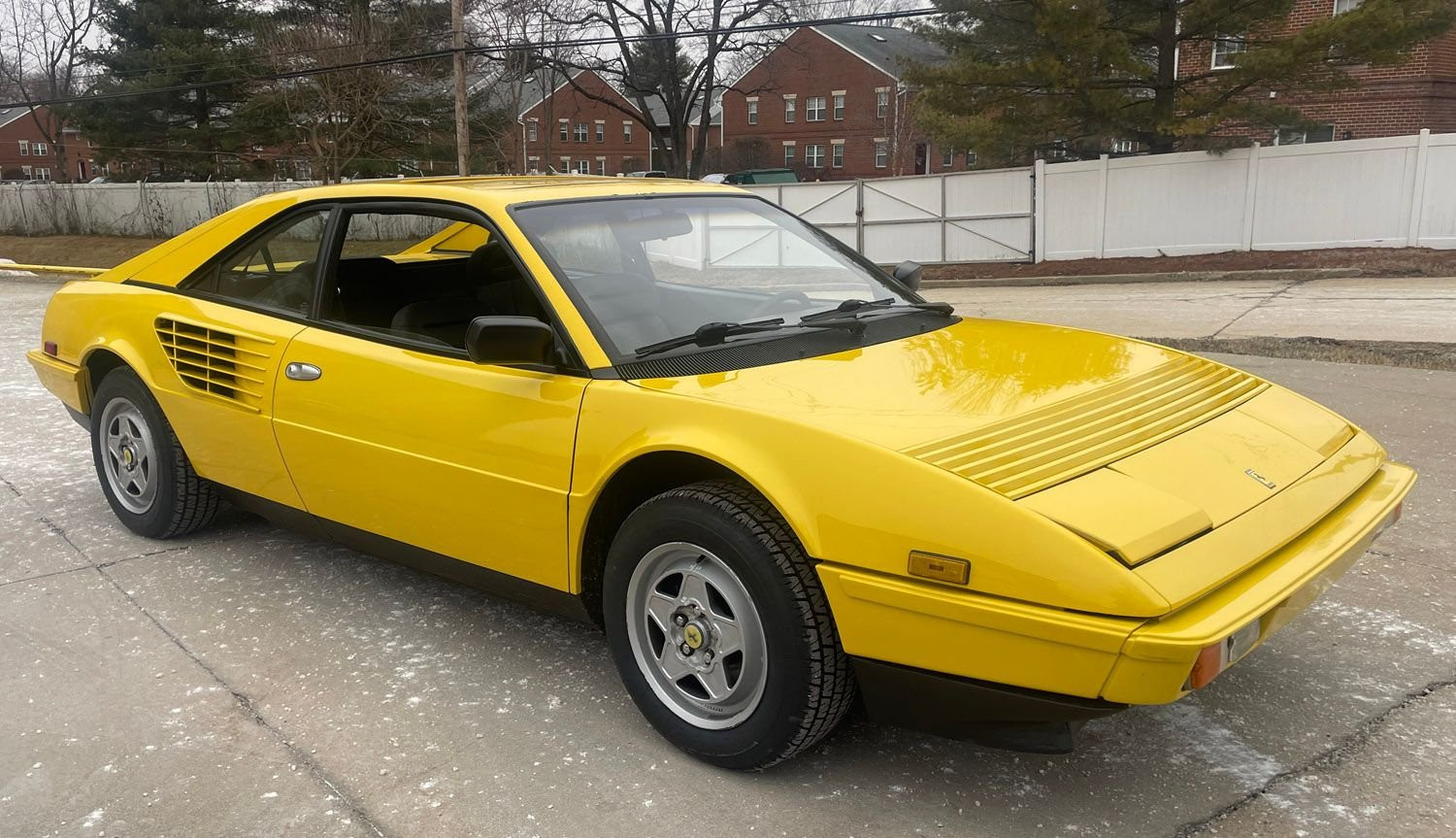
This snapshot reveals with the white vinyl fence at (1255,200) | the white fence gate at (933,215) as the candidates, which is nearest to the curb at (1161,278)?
the white vinyl fence at (1255,200)

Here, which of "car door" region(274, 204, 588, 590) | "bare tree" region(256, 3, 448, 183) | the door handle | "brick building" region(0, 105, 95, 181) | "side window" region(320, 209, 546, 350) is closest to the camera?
"car door" region(274, 204, 588, 590)

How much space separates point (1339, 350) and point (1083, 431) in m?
7.31

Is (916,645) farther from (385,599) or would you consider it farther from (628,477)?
(385,599)

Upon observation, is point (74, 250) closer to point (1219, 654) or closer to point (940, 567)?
point (940, 567)

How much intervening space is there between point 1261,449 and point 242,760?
9.27 ft

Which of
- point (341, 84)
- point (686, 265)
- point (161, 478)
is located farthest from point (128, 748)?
point (341, 84)

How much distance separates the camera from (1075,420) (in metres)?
2.67

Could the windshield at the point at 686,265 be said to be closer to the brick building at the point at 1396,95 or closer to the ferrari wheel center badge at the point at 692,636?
the ferrari wheel center badge at the point at 692,636

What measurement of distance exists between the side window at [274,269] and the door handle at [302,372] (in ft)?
0.78

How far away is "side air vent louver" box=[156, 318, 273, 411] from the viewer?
3.85 meters

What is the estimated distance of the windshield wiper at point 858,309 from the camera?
11.1 ft

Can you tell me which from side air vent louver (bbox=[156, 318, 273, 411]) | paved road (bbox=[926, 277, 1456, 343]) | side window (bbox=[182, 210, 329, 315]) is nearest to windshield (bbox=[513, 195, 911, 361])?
side window (bbox=[182, 210, 329, 315])

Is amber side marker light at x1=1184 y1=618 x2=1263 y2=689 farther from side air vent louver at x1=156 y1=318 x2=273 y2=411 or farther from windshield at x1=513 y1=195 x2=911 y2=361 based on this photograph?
side air vent louver at x1=156 y1=318 x2=273 y2=411

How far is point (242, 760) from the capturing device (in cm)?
289
